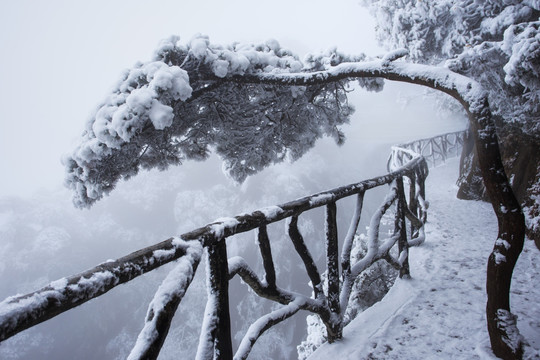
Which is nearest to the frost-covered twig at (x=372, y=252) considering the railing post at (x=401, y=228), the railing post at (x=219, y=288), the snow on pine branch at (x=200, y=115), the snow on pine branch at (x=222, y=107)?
the railing post at (x=401, y=228)

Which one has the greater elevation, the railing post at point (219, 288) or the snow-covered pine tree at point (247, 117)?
the snow-covered pine tree at point (247, 117)

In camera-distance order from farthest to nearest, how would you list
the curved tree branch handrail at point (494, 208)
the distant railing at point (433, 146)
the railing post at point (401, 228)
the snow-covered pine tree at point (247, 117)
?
1. the distant railing at point (433, 146)
2. the railing post at point (401, 228)
3. the snow-covered pine tree at point (247, 117)
4. the curved tree branch handrail at point (494, 208)

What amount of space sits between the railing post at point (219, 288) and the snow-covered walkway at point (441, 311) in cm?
116

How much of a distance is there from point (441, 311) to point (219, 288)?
2395mm

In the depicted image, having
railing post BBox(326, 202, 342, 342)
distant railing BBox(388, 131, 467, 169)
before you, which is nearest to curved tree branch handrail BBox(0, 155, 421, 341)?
railing post BBox(326, 202, 342, 342)

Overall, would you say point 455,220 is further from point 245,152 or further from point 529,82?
point 245,152

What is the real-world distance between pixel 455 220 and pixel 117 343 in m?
34.2

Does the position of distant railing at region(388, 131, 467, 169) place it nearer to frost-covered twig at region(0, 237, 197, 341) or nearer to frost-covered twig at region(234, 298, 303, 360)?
frost-covered twig at region(234, 298, 303, 360)

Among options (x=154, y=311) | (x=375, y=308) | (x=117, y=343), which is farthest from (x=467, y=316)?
(x=117, y=343)

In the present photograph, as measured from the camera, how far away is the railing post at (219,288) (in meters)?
1.36

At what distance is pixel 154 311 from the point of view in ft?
3.42

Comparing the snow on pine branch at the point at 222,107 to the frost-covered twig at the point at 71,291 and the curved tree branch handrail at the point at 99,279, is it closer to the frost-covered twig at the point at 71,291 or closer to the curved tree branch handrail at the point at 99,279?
the curved tree branch handrail at the point at 99,279

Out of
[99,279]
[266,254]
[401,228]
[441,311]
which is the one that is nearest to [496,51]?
[401,228]

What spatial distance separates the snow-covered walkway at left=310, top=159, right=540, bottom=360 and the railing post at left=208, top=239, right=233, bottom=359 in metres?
1.16
